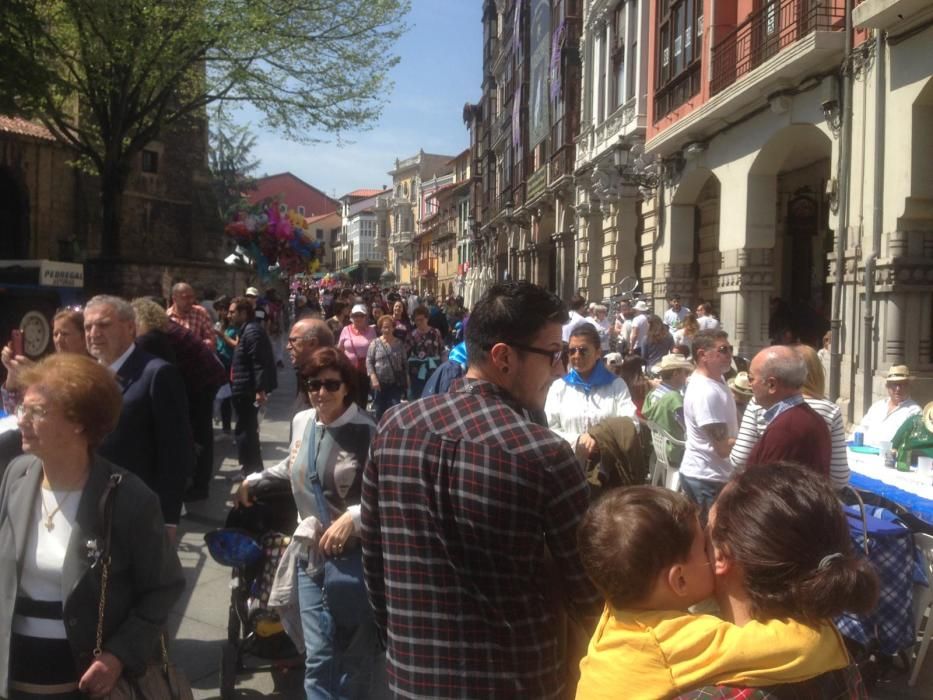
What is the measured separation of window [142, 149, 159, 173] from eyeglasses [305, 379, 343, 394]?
33245 millimetres

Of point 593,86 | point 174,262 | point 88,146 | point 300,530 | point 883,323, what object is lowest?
point 300,530

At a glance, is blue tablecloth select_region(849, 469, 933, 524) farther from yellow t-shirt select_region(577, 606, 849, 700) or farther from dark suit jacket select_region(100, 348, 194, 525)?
dark suit jacket select_region(100, 348, 194, 525)

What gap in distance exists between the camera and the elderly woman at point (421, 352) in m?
11.7

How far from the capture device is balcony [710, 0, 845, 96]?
490 inches

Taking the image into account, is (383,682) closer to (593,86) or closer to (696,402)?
(696,402)

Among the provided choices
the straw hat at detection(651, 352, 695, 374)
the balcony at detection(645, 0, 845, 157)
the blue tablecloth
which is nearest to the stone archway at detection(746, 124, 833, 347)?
the balcony at detection(645, 0, 845, 157)

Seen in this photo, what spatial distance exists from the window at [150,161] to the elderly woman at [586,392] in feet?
105

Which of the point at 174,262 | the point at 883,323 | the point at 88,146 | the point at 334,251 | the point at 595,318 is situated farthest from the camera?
the point at 334,251

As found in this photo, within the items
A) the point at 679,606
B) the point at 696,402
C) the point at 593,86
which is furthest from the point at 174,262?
the point at 679,606

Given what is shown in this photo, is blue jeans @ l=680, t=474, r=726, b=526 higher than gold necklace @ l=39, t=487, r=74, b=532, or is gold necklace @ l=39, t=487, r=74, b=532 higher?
gold necklace @ l=39, t=487, r=74, b=532

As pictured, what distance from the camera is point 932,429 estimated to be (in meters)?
5.91

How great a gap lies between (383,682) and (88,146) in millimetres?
20878

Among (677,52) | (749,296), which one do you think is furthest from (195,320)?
(677,52)

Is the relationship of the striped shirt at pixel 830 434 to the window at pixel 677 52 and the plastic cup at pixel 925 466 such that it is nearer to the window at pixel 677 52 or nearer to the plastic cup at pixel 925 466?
the plastic cup at pixel 925 466
